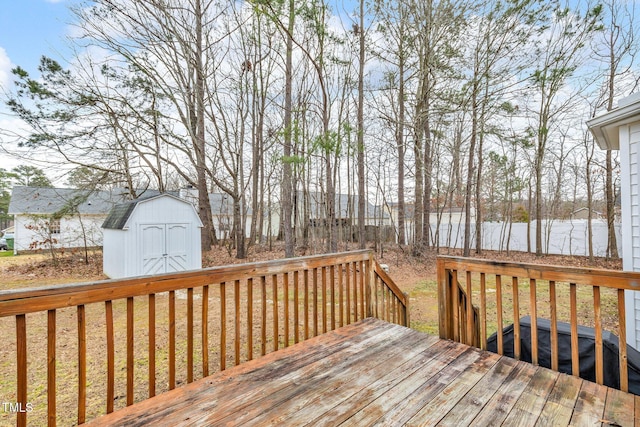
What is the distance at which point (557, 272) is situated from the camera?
1965mm

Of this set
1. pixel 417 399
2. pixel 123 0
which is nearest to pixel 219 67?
pixel 123 0

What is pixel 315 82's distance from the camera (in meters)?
11.4

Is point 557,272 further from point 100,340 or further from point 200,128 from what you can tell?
point 200,128

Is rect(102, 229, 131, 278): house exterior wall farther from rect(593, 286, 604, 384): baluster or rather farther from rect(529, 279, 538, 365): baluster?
rect(593, 286, 604, 384): baluster

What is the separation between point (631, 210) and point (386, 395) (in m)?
3.63

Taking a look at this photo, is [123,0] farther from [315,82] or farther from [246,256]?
[246,256]

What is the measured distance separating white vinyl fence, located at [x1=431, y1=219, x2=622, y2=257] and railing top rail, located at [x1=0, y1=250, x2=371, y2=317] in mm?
10542

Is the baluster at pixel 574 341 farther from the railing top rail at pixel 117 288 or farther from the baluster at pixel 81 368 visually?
the baluster at pixel 81 368

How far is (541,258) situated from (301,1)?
40.2 ft

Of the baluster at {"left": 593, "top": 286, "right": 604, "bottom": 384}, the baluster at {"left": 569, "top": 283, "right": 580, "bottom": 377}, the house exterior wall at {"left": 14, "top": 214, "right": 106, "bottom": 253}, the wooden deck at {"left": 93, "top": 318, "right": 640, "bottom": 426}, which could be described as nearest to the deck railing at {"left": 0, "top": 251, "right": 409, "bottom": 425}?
the wooden deck at {"left": 93, "top": 318, "right": 640, "bottom": 426}

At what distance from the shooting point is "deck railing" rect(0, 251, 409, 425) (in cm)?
144

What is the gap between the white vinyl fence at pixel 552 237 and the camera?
10695 mm

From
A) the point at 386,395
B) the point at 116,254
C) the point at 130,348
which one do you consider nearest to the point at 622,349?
the point at 386,395

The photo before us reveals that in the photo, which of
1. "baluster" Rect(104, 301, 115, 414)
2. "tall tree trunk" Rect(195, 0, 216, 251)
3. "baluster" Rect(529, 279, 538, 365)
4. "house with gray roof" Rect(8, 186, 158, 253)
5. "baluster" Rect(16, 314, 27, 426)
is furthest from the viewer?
"house with gray roof" Rect(8, 186, 158, 253)
